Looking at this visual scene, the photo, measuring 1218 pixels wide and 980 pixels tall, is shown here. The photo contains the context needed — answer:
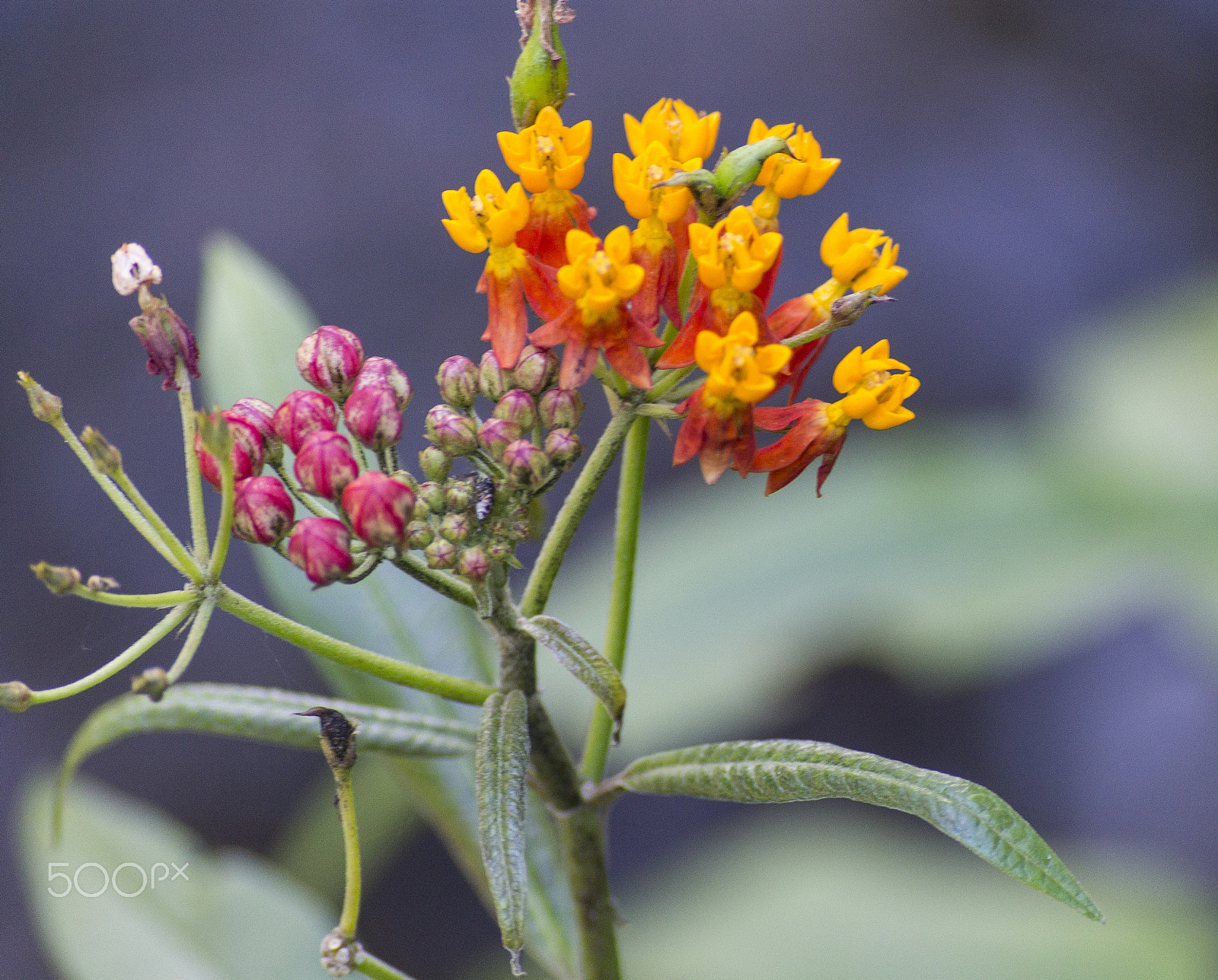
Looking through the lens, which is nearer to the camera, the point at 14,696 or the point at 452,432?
the point at 14,696

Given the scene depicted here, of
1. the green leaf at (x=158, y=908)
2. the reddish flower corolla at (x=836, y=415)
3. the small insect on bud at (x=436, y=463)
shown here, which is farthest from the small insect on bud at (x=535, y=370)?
the green leaf at (x=158, y=908)

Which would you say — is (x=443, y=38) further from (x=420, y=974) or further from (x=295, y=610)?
(x=420, y=974)

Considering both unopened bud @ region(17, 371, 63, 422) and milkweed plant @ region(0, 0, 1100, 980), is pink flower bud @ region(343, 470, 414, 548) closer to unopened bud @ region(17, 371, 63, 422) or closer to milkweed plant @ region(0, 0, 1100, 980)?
milkweed plant @ region(0, 0, 1100, 980)

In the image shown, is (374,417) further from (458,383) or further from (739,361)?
(739,361)

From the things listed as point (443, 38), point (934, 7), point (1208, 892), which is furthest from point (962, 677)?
point (934, 7)

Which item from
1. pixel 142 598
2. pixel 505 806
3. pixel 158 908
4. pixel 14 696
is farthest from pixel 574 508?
pixel 158 908
